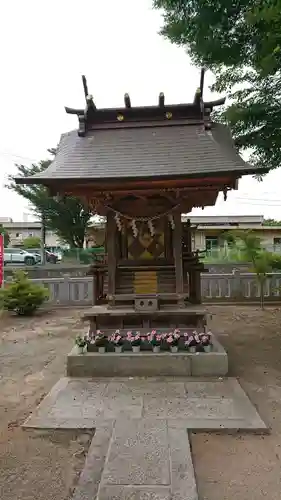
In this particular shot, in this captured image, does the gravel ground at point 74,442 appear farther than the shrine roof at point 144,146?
No

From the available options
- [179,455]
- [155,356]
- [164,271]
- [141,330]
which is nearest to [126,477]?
[179,455]

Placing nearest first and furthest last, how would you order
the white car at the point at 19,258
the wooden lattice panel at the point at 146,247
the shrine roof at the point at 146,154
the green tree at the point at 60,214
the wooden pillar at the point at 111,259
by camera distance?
the shrine roof at the point at 146,154 < the wooden pillar at the point at 111,259 < the wooden lattice panel at the point at 146,247 < the green tree at the point at 60,214 < the white car at the point at 19,258

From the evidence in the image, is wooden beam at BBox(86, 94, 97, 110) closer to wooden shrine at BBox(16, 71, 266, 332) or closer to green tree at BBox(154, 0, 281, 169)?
wooden shrine at BBox(16, 71, 266, 332)

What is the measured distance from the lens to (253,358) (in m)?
6.31

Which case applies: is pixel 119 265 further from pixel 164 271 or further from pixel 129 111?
pixel 129 111

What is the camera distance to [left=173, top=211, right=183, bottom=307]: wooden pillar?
6039 mm

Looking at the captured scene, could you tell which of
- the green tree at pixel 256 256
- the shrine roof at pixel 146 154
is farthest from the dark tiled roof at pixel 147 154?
the green tree at pixel 256 256

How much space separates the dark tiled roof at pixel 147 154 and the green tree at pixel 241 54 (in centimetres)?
101

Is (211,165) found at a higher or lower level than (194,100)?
lower

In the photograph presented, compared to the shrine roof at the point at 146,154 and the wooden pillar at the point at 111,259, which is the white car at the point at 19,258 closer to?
the shrine roof at the point at 146,154

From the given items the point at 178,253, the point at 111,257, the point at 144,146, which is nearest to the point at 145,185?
the point at 144,146

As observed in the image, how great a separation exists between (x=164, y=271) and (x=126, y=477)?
3798 millimetres

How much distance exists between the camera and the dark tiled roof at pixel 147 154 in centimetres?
527

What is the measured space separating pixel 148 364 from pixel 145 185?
2.60 m
